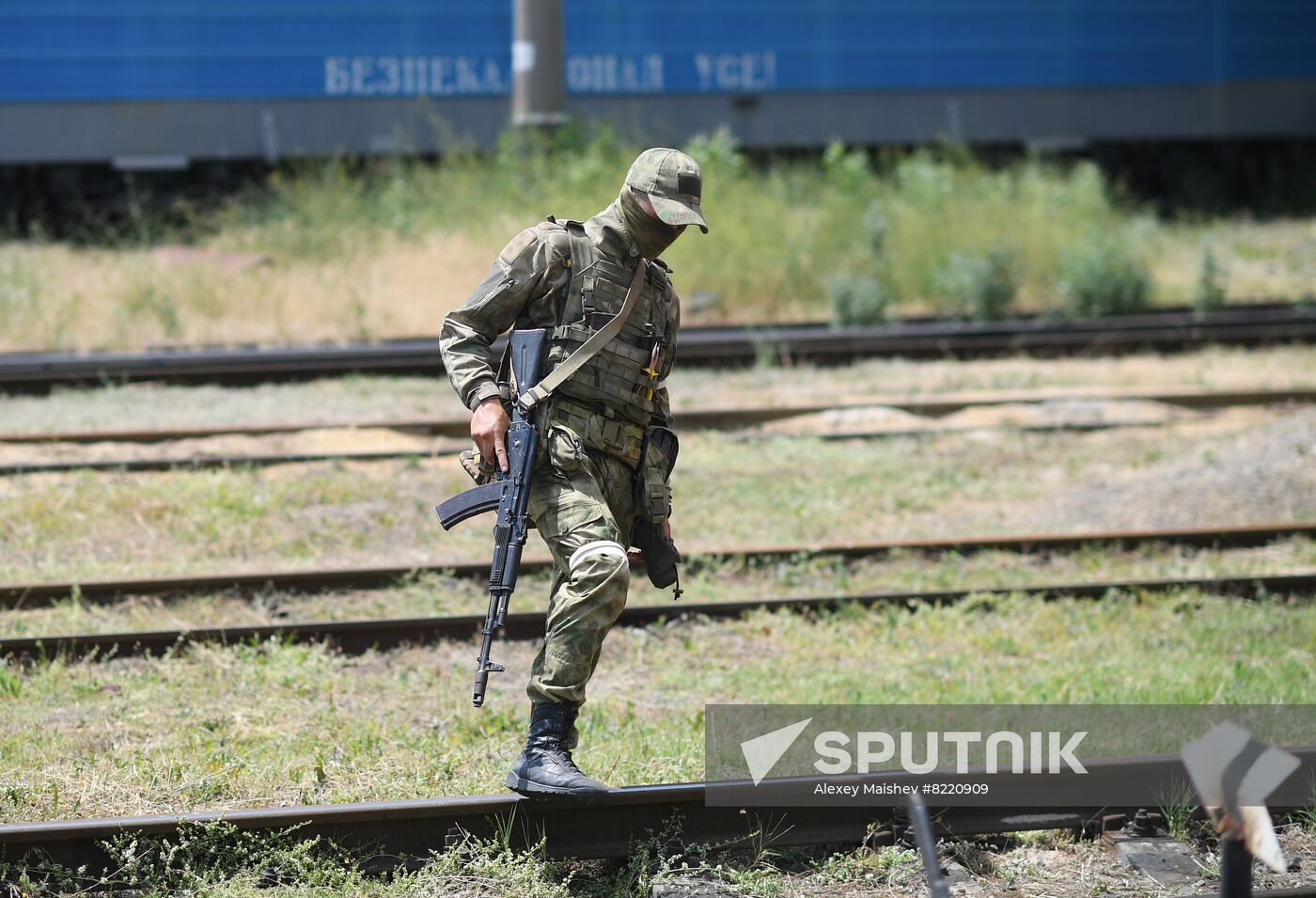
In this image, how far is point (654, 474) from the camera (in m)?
3.94

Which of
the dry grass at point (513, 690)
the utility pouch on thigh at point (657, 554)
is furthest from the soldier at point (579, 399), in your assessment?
the dry grass at point (513, 690)

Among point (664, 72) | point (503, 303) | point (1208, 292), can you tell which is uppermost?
point (664, 72)

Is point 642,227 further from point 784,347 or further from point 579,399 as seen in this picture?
point 784,347

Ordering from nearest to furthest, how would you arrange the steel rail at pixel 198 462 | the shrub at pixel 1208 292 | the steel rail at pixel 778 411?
the steel rail at pixel 198 462, the steel rail at pixel 778 411, the shrub at pixel 1208 292

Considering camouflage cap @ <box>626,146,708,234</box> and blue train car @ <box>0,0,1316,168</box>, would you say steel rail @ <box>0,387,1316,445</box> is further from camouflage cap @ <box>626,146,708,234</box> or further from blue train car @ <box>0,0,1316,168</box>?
blue train car @ <box>0,0,1316,168</box>

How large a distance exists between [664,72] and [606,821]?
15585 mm

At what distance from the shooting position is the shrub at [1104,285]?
43.8 ft

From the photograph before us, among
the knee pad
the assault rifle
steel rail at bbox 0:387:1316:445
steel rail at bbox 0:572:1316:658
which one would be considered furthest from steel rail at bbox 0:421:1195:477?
the knee pad

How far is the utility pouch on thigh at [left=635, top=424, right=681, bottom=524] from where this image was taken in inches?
155

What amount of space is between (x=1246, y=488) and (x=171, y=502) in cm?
671

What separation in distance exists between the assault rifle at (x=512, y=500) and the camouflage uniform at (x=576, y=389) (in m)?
0.07

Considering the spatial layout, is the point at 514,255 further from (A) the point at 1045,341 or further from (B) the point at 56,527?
(A) the point at 1045,341

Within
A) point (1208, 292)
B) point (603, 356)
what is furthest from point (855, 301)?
point (603, 356)

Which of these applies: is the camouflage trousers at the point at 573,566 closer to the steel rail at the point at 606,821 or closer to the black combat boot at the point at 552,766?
the black combat boot at the point at 552,766
